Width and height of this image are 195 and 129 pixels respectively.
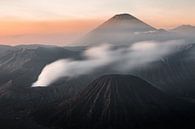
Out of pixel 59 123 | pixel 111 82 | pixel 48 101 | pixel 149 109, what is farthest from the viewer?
pixel 48 101

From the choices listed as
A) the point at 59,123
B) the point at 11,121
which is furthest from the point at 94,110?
the point at 11,121

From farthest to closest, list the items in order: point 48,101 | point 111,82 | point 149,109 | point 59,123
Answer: point 48,101, point 111,82, point 149,109, point 59,123

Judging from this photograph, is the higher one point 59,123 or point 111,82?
point 111,82

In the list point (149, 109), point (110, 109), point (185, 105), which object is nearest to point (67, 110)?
point (110, 109)

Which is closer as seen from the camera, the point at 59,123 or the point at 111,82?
the point at 59,123

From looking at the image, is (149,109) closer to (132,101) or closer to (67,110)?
(132,101)

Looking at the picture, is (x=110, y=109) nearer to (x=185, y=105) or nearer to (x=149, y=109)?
(x=149, y=109)
